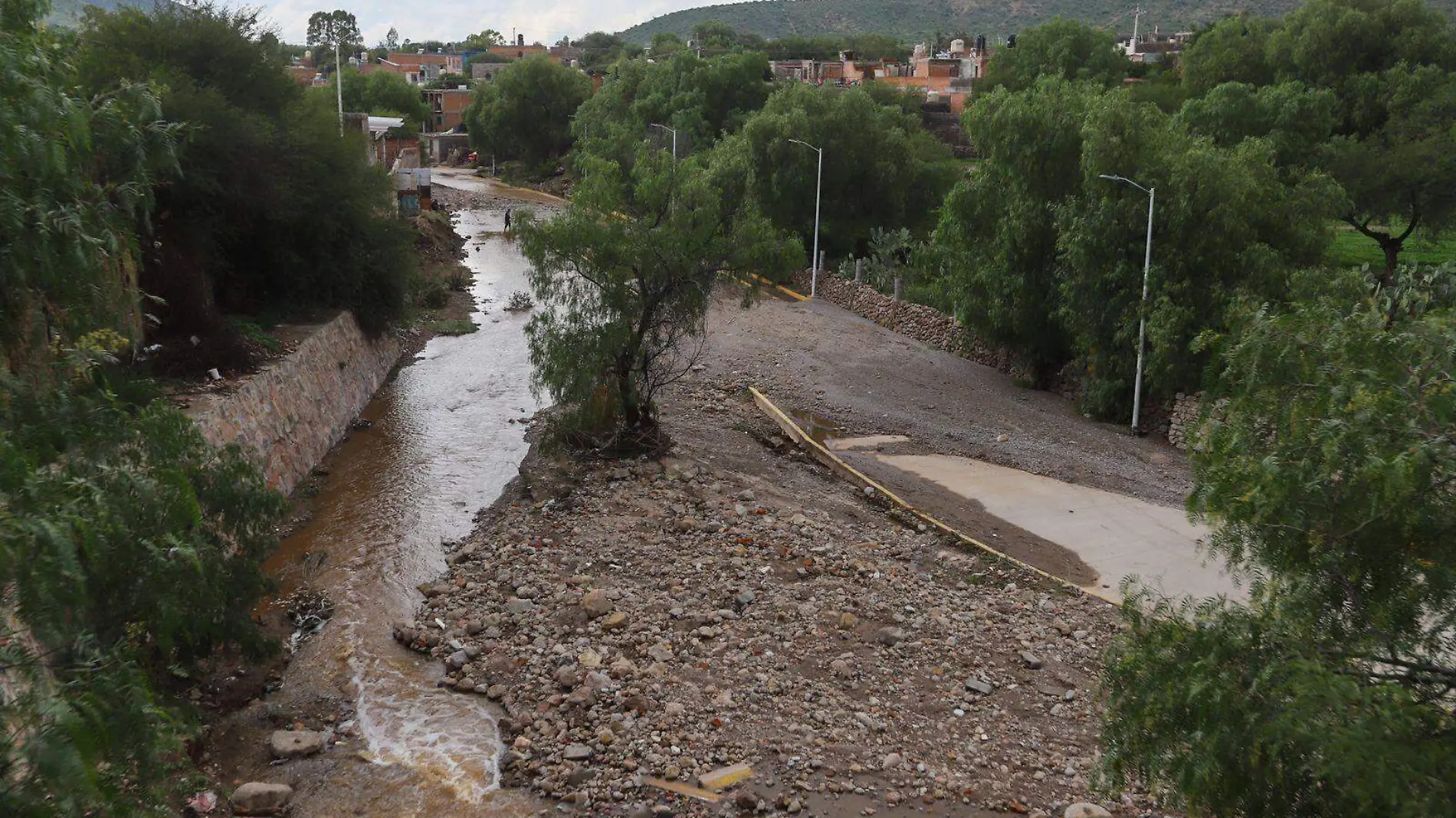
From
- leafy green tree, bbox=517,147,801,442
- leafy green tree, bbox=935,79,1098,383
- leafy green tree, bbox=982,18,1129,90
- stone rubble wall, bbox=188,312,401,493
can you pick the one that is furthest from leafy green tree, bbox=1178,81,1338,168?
stone rubble wall, bbox=188,312,401,493

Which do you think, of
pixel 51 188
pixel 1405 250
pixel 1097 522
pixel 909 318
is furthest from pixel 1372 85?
pixel 51 188

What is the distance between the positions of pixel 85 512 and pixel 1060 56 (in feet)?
227

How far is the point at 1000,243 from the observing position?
31.3 m

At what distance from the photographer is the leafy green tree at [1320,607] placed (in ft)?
19.9

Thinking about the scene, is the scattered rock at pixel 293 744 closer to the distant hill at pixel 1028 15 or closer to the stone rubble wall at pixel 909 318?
the stone rubble wall at pixel 909 318

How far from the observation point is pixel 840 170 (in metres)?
46.9

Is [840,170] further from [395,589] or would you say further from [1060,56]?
[395,589]

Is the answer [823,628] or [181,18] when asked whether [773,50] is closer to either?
[181,18]

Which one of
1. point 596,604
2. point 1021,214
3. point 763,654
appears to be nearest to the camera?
point 763,654

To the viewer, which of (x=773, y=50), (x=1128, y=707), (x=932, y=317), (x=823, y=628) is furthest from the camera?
(x=773, y=50)

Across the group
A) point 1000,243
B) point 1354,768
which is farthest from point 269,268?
point 1354,768

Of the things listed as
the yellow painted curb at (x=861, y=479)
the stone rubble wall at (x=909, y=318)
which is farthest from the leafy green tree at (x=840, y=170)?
the yellow painted curb at (x=861, y=479)

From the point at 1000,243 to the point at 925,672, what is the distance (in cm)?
1927

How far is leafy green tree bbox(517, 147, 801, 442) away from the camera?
22.1 m
